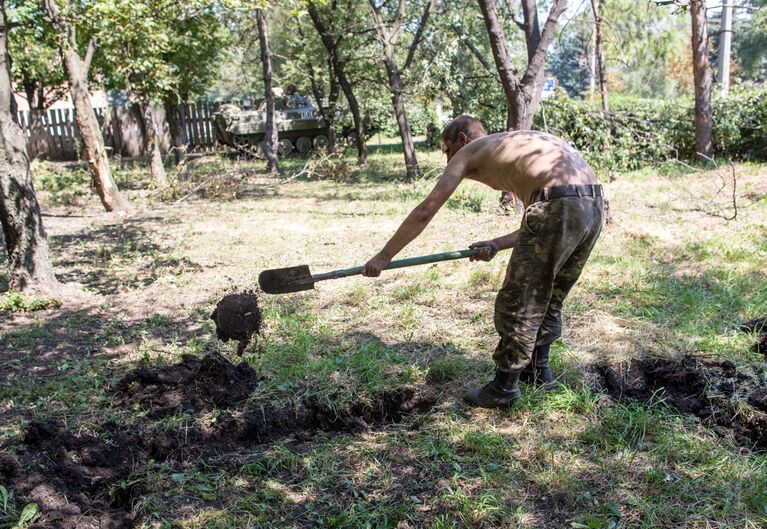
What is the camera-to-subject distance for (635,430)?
10.7 feet

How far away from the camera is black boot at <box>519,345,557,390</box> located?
12.4 ft

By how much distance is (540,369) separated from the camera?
12.5 feet

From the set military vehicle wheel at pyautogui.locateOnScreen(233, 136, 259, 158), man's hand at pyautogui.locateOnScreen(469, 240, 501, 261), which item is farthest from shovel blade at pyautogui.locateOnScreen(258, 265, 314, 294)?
military vehicle wheel at pyautogui.locateOnScreen(233, 136, 259, 158)

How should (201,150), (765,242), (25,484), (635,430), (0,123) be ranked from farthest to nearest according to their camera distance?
(201,150) < (765,242) < (0,123) < (635,430) < (25,484)

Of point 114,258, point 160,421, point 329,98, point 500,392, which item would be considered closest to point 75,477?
point 160,421

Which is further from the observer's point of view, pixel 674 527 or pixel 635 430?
pixel 635 430

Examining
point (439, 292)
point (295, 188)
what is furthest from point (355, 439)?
point (295, 188)

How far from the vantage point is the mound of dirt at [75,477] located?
2.66 m

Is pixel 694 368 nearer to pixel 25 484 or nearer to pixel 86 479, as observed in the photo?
pixel 86 479

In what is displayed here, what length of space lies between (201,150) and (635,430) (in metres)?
20.8

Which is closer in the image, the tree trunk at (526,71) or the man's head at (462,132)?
the man's head at (462,132)

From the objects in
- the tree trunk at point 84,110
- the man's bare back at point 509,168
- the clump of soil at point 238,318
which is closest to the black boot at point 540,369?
the man's bare back at point 509,168

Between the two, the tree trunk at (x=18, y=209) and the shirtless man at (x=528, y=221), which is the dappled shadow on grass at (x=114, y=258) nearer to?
the tree trunk at (x=18, y=209)

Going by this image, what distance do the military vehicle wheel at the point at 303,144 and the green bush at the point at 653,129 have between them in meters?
9.43
